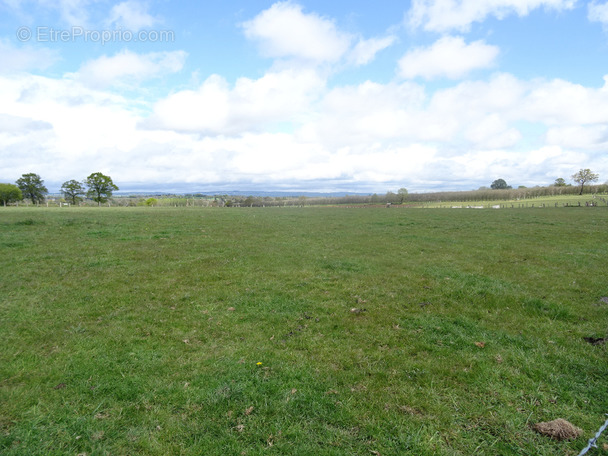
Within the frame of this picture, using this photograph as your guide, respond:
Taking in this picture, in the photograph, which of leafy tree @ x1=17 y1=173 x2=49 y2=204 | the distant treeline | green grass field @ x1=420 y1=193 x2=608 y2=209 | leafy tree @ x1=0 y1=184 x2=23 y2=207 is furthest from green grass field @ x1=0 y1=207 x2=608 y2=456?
leafy tree @ x1=17 y1=173 x2=49 y2=204

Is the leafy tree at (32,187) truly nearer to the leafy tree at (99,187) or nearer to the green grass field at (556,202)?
the leafy tree at (99,187)

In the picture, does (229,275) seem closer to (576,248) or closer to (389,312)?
(389,312)

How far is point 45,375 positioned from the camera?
5688 mm

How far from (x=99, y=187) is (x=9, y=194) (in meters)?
22.7

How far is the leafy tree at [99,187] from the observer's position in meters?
102

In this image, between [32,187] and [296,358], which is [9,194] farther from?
[296,358]

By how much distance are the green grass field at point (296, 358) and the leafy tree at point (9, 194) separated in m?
104

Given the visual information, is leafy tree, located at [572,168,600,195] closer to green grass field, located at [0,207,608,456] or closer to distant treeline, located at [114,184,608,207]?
distant treeline, located at [114,184,608,207]

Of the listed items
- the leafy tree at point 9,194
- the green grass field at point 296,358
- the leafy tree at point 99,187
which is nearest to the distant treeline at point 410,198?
the leafy tree at point 99,187

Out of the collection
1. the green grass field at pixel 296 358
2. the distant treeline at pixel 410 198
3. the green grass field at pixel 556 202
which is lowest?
the green grass field at pixel 296 358

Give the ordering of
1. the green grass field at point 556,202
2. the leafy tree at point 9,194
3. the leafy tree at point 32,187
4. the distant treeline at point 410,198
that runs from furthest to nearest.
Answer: the distant treeline at point 410,198 → the leafy tree at point 32,187 → the leafy tree at point 9,194 → the green grass field at point 556,202

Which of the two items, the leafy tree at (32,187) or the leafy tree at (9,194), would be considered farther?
the leafy tree at (32,187)

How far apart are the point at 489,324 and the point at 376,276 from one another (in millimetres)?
4991

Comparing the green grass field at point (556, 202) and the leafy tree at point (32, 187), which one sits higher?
the leafy tree at point (32, 187)
